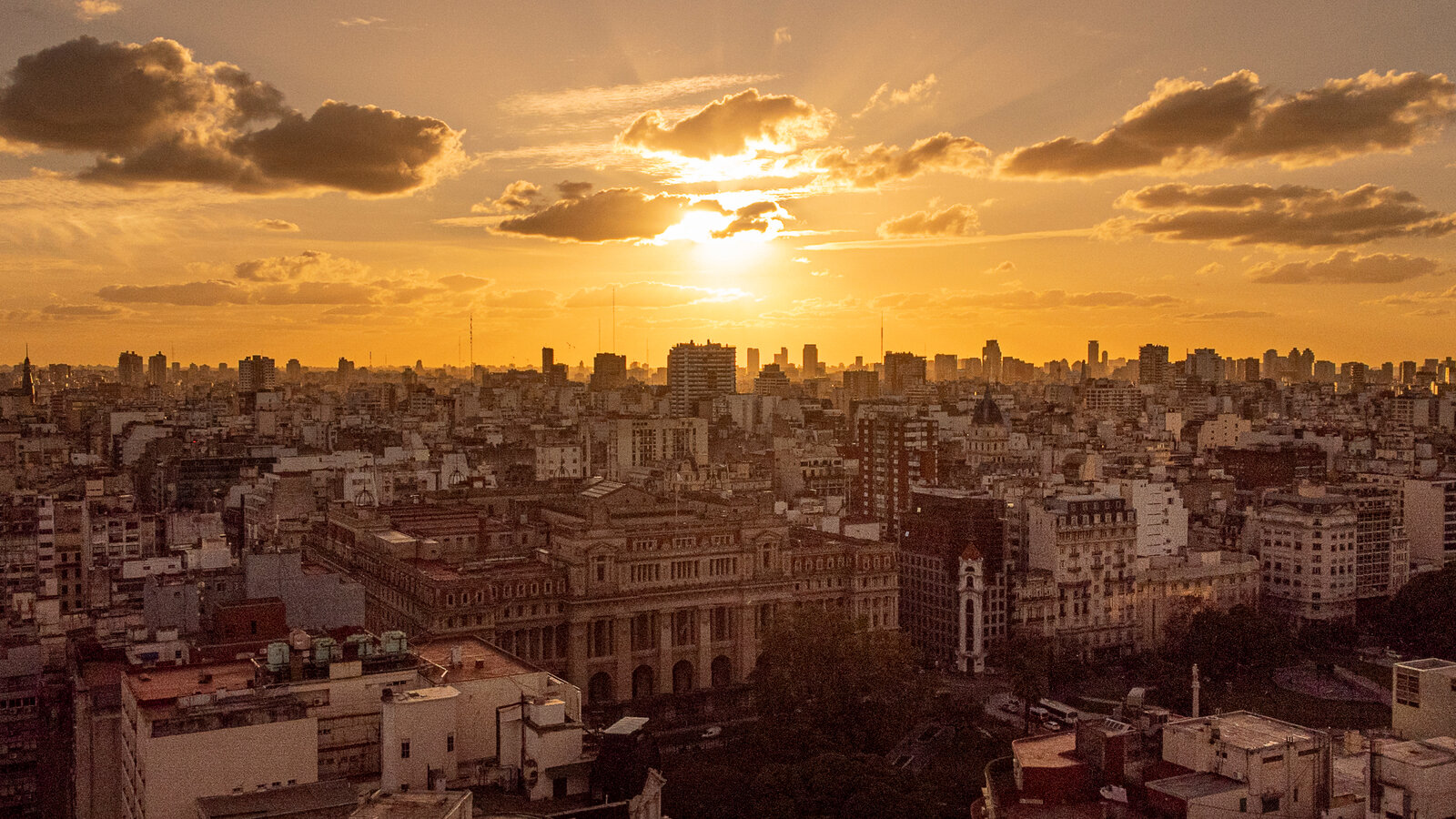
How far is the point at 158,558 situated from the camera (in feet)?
242

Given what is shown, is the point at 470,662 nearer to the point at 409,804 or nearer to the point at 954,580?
the point at 409,804

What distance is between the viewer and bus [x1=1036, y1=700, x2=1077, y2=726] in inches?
2830

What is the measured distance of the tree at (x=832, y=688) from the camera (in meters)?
59.0

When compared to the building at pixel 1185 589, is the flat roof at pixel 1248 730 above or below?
above

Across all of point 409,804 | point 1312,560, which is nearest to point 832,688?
point 409,804

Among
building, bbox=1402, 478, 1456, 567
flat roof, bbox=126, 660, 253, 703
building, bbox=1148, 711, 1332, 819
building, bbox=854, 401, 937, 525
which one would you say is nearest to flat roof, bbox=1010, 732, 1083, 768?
building, bbox=1148, 711, 1332, 819

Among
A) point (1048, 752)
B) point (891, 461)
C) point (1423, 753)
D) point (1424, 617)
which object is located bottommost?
point (1424, 617)

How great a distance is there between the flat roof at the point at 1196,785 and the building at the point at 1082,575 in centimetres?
4466

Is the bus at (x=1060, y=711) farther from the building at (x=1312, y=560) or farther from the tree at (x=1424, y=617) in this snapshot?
the building at (x=1312, y=560)

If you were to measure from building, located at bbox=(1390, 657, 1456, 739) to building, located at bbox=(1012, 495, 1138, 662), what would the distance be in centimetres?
3852

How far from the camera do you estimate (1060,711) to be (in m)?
72.9

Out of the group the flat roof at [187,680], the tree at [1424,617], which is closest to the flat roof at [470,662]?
the flat roof at [187,680]

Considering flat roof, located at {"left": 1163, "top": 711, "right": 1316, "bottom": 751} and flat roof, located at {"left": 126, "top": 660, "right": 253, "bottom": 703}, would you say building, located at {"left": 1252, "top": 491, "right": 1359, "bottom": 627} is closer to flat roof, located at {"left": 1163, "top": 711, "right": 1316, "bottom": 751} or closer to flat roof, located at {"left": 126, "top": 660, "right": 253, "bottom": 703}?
flat roof, located at {"left": 1163, "top": 711, "right": 1316, "bottom": 751}

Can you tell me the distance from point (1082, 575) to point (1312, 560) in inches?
819
